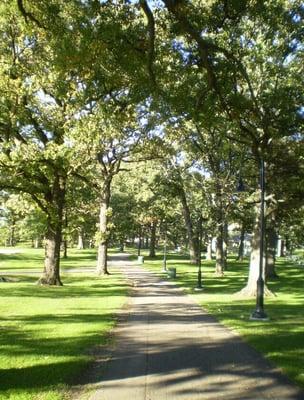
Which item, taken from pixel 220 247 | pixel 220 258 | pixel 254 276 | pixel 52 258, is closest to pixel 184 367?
pixel 254 276

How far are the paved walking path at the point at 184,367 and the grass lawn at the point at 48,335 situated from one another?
63cm

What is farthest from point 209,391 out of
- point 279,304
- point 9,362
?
point 279,304

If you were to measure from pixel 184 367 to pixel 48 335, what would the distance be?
4360 mm

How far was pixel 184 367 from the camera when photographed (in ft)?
29.8

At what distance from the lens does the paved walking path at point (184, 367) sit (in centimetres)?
754

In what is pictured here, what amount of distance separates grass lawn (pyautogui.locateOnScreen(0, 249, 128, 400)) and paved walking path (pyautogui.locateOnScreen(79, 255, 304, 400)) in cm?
63

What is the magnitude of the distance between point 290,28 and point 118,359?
34.6 feet

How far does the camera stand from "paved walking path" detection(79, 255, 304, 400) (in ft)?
24.7

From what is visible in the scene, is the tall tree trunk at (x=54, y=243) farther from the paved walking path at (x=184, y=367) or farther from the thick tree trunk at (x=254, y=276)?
the paved walking path at (x=184, y=367)

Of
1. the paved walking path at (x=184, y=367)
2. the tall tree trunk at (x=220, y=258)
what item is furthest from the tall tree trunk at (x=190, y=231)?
the paved walking path at (x=184, y=367)

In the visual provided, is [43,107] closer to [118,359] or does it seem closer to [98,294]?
[98,294]

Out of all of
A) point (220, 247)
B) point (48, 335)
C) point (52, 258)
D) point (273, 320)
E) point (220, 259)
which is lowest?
point (273, 320)

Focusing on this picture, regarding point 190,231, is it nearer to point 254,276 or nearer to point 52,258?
point 52,258

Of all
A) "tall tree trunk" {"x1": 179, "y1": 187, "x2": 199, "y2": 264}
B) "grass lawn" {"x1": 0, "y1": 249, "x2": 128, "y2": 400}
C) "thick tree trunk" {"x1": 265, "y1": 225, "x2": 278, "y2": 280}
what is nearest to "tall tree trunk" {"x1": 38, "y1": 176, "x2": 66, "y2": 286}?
"grass lawn" {"x1": 0, "y1": 249, "x2": 128, "y2": 400}
